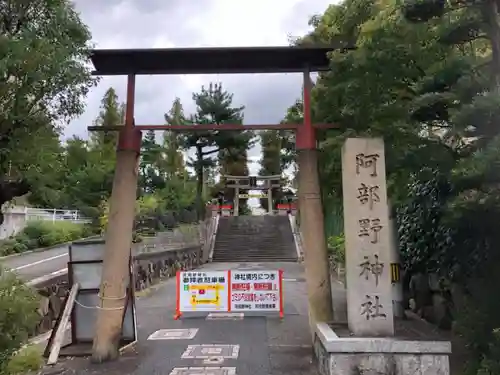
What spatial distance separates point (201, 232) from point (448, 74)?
2792 cm

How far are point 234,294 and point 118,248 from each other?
4909 millimetres

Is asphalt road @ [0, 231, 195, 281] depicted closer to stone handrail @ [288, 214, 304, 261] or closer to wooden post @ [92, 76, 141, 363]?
wooden post @ [92, 76, 141, 363]

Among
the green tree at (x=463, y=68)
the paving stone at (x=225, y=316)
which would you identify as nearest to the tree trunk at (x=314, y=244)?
the green tree at (x=463, y=68)

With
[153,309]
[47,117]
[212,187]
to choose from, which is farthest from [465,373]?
[212,187]

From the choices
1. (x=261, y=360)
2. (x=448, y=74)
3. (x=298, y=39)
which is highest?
(x=298, y=39)

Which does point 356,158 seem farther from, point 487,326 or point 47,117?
point 47,117

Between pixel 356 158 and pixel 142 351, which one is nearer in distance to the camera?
pixel 356 158

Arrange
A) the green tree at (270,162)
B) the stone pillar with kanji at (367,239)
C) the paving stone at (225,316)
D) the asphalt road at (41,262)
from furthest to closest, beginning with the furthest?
the green tree at (270,162) < the asphalt road at (41,262) < the paving stone at (225,316) < the stone pillar with kanji at (367,239)

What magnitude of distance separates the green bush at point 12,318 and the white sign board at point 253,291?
706 centimetres

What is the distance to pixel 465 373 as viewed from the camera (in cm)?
607

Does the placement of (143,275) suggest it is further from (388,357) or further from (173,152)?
(173,152)

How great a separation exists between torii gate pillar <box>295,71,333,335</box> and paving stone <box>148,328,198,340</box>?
277 cm

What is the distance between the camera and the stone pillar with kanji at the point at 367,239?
680cm

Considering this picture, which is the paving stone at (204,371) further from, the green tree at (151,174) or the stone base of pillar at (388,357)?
the green tree at (151,174)
